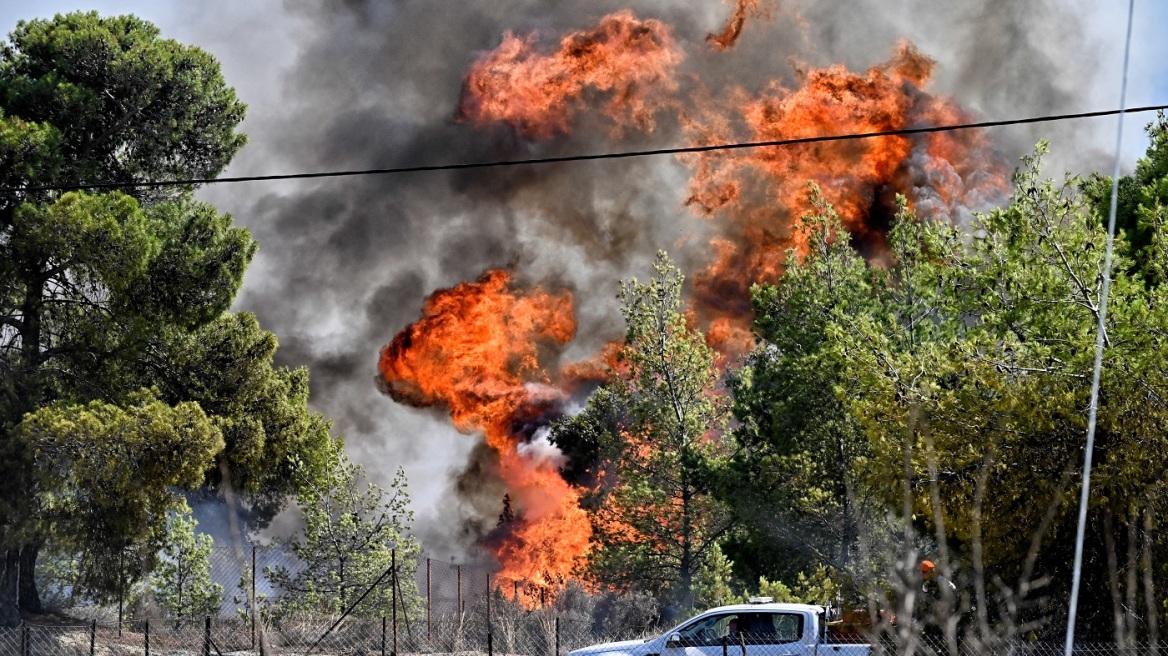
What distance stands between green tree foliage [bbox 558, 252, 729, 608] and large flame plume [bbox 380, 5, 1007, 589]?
58.2 ft

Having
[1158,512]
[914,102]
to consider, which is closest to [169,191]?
[1158,512]

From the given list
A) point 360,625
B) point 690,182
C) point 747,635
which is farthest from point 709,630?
point 690,182

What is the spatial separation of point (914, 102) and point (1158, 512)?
4759 centimetres

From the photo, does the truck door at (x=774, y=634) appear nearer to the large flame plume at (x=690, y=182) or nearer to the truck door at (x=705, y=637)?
the truck door at (x=705, y=637)

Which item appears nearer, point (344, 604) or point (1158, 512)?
point (1158, 512)

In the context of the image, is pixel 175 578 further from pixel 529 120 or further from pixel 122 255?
pixel 529 120

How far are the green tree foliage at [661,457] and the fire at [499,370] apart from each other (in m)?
17.4

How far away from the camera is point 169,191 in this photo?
2948cm

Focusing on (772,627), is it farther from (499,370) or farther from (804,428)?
(499,370)

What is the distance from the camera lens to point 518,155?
→ 197 ft

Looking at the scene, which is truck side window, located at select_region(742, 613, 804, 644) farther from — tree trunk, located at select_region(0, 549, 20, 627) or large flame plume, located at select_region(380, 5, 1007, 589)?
large flame plume, located at select_region(380, 5, 1007, 589)

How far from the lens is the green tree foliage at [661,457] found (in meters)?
31.2

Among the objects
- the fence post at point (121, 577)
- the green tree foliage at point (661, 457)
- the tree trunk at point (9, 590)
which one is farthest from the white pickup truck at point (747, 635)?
the tree trunk at point (9, 590)

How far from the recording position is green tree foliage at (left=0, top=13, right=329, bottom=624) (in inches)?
939
